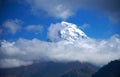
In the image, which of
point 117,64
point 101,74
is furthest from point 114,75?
point 101,74

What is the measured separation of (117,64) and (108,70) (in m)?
8.84

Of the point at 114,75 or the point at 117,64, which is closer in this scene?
the point at 114,75

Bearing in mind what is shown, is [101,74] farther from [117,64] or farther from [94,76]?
[117,64]

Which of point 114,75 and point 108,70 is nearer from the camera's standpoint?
point 114,75

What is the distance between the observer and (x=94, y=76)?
572 feet

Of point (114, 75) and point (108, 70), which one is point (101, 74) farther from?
point (114, 75)

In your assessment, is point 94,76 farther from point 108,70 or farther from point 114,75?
point 114,75

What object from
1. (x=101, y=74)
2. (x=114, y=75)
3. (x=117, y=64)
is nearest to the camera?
(x=114, y=75)

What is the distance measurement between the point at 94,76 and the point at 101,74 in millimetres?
5802

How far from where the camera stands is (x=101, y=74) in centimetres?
17100

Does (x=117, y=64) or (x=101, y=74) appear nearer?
(x=117, y=64)

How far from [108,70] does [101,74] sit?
9564 mm

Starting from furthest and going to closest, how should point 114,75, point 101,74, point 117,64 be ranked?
point 101,74
point 117,64
point 114,75

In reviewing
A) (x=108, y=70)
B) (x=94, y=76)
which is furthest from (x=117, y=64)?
(x=94, y=76)
